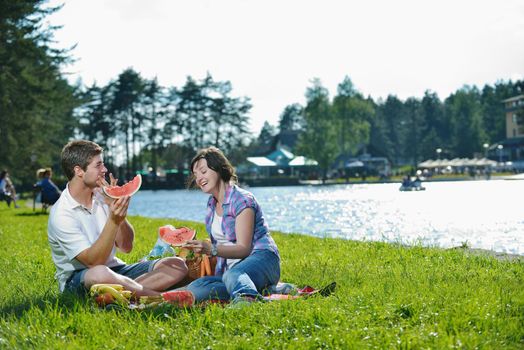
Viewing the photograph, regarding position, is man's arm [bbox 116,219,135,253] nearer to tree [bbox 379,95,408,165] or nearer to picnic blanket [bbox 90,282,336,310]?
picnic blanket [bbox 90,282,336,310]

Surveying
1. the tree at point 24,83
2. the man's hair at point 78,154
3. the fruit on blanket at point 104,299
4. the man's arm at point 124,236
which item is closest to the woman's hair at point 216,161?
the man's arm at point 124,236

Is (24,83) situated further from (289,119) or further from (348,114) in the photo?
(289,119)

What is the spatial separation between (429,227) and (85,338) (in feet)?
46.8

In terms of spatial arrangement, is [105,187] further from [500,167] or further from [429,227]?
[500,167]

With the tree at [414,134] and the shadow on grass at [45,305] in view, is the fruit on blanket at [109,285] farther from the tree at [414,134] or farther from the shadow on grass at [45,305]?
the tree at [414,134]

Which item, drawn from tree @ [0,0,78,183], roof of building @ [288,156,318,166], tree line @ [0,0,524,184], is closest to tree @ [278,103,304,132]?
tree line @ [0,0,524,184]

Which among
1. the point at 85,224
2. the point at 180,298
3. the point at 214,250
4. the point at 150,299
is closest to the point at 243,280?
the point at 214,250

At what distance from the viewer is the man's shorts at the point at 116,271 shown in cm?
543

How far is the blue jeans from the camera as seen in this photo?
209 inches

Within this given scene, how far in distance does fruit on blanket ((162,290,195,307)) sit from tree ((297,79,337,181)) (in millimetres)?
72423

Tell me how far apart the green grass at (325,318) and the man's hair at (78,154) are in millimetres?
1072

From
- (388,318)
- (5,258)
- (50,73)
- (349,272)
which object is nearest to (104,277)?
(388,318)

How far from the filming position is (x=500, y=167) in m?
82.9

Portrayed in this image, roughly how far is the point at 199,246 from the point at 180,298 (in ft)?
1.44
